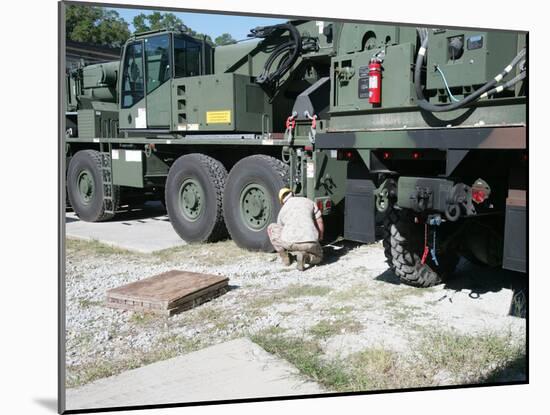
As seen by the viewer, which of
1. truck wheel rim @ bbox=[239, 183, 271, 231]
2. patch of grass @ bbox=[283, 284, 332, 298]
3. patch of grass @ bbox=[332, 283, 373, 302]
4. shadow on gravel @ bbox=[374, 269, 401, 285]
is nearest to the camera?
patch of grass @ bbox=[332, 283, 373, 302]

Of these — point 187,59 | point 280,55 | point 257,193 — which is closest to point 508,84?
point 257,193

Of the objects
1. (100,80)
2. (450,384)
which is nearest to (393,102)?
(450,384)

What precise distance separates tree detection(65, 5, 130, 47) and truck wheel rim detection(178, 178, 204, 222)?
2.32m

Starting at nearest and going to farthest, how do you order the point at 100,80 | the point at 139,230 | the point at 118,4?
the point at 118,4 → the point at 139,230 → the point at 100,80

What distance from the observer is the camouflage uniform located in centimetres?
654

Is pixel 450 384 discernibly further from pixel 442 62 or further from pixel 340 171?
pixel 340 171

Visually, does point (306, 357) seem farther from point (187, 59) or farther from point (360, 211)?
point (187, 59)

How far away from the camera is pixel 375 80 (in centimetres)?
510

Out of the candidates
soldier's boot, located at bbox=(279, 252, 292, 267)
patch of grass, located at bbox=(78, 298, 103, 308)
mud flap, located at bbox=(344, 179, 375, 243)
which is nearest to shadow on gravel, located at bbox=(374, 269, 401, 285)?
mud flap, located at bbox=(344, 179, 375, 243)

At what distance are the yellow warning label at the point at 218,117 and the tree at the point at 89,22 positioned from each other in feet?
5.77

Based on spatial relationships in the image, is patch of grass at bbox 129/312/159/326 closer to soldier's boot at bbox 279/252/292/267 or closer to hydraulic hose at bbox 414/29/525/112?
soldier's boot at bbox 279/252/292/267

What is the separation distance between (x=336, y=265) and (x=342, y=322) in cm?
178

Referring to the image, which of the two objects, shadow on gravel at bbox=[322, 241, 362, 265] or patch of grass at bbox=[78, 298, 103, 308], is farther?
shadow on gravel at bbox=[322, 241, 362, 265]

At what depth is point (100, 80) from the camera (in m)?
10.7
